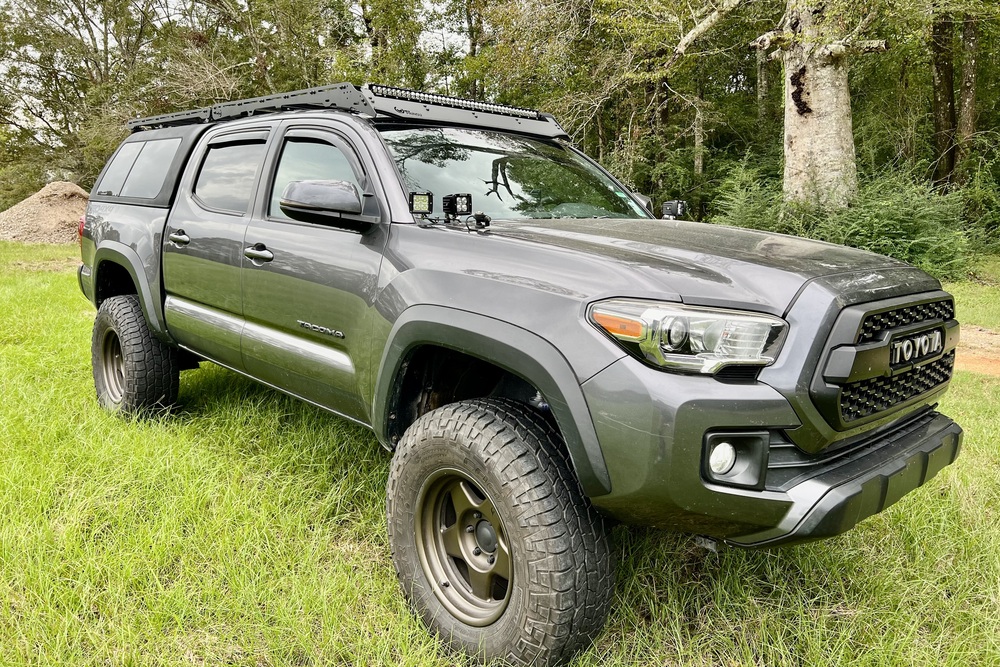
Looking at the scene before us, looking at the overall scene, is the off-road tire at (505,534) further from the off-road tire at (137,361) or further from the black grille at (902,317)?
the off-road tire at (137,361)

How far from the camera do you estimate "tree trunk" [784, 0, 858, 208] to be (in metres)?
9.62

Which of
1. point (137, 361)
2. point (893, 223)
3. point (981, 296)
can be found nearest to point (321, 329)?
point (137, 361)

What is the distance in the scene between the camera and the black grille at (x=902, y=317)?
6.58 feet

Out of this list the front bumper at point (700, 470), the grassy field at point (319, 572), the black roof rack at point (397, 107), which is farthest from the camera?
the black roof rack at point (397, 107)

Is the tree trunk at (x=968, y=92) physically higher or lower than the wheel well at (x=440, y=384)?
higher

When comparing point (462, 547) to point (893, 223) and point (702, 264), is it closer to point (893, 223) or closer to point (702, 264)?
point (702, 264)

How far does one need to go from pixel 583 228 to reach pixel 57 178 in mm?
32692

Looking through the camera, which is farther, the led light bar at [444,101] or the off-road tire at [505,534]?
the led light bar at [444,101]

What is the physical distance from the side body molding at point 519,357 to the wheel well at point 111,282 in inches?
119

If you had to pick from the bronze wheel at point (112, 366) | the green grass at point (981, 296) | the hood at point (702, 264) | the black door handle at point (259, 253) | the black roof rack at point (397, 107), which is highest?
the black roof rack at point (397, 107)

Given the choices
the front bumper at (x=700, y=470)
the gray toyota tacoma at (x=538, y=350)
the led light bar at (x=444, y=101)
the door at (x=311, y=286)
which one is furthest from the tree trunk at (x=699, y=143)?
the front bumper at (x=700, y=470)

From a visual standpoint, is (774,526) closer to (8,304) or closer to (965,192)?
(8,304)

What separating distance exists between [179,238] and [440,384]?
196cm

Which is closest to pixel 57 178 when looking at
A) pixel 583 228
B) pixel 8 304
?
pixel 8 304
